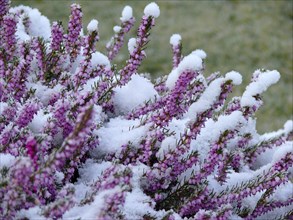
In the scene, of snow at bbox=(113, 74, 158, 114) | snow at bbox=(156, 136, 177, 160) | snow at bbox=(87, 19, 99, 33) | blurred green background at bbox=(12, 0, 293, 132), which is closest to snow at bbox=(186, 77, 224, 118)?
snow at bbox=(156, 136, 177, 160)

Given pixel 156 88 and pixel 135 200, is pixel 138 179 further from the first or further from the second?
pixel 156 88

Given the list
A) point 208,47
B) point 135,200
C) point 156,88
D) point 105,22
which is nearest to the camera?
point 135,200

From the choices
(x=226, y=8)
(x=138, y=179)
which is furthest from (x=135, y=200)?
(x=226, y=8)

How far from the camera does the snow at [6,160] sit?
153 cm

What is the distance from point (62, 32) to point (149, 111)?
509mm

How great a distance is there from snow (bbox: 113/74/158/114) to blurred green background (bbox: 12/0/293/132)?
13.0 ft

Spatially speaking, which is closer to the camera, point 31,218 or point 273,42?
point 31,218

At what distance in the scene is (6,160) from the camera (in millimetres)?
1547

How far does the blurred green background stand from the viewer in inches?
266

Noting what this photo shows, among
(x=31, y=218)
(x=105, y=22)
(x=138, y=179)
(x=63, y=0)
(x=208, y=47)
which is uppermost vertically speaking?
(x=63, y=0)

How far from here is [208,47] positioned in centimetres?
737

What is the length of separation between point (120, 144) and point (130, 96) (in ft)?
1.18

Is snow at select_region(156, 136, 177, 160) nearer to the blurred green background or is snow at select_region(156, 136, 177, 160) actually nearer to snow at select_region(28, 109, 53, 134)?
snow at select_region(28, 109, 53, 134)

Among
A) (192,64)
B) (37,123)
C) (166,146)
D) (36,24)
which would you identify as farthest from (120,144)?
(36,24)
